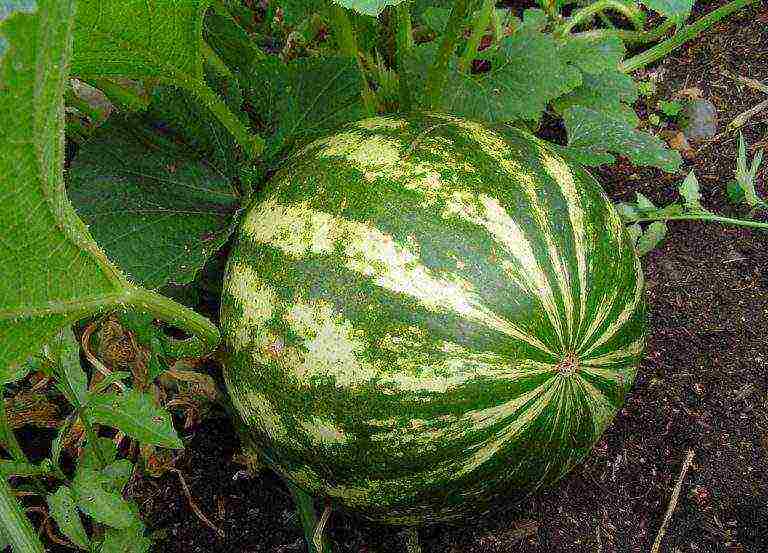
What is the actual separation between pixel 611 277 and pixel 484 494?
1.40 feet

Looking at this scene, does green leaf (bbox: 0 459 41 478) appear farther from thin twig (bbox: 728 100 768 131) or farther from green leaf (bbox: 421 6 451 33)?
thin twig (bbox: 728 100 768 131)

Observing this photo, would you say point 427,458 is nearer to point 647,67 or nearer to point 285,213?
point 285,213

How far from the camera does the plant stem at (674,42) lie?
2.39 meters

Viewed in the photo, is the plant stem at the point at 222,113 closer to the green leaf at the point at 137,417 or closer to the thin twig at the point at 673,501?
the green leaf at the point at 137,417

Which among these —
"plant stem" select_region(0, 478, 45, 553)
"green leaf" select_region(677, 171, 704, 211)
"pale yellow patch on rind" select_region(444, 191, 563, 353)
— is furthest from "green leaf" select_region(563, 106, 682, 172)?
"plant stem" select_region(0, 478, 45, 553)

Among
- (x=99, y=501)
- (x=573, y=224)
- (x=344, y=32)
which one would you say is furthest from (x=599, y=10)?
(x=99, y=501)

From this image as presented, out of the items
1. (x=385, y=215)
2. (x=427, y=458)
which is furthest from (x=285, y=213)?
(x=427, y=458)

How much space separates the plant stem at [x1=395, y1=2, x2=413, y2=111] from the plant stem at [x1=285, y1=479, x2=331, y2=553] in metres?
0.93

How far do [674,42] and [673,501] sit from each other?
54.0 inches

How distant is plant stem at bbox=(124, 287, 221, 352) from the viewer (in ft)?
4.02

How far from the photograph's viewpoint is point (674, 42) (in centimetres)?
244

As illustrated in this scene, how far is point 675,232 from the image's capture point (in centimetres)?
216

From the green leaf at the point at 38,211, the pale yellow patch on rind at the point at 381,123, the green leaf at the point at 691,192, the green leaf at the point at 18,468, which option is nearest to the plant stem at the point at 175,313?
the green leaf at the point at 38,211

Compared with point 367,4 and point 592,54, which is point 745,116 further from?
point 367,4
